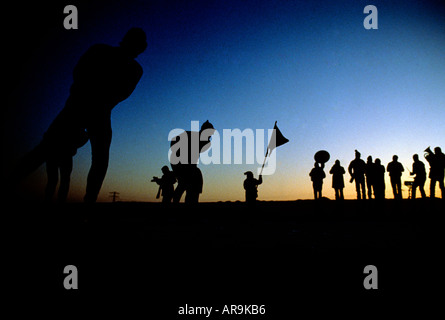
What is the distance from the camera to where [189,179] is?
4.26 m

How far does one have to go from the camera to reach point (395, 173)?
27.7ft

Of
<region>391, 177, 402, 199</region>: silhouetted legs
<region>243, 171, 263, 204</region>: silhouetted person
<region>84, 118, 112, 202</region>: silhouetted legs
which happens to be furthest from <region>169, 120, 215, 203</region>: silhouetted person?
<region>391, 177, 402, 199</region>: silhouetted legs

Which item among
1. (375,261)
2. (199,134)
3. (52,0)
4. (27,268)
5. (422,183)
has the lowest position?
(375,261)

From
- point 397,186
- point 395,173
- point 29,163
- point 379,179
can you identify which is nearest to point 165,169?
point 29,163

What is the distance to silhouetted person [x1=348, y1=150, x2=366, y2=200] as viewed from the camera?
865cm

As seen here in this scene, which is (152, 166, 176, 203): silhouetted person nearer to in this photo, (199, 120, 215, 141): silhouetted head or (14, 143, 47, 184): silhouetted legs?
(199, 120, 215, 141): silhouetted head

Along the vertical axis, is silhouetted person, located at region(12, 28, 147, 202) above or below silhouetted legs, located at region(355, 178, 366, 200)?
above

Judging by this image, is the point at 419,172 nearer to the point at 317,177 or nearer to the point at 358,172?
the point at 358,172

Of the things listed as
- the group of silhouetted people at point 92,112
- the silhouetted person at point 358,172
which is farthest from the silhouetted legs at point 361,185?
the group of silhouetted people at point 92,112

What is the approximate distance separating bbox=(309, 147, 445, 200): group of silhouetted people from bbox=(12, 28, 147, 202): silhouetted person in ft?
27.3

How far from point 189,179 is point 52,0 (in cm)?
674

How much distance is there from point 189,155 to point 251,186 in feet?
12.0
